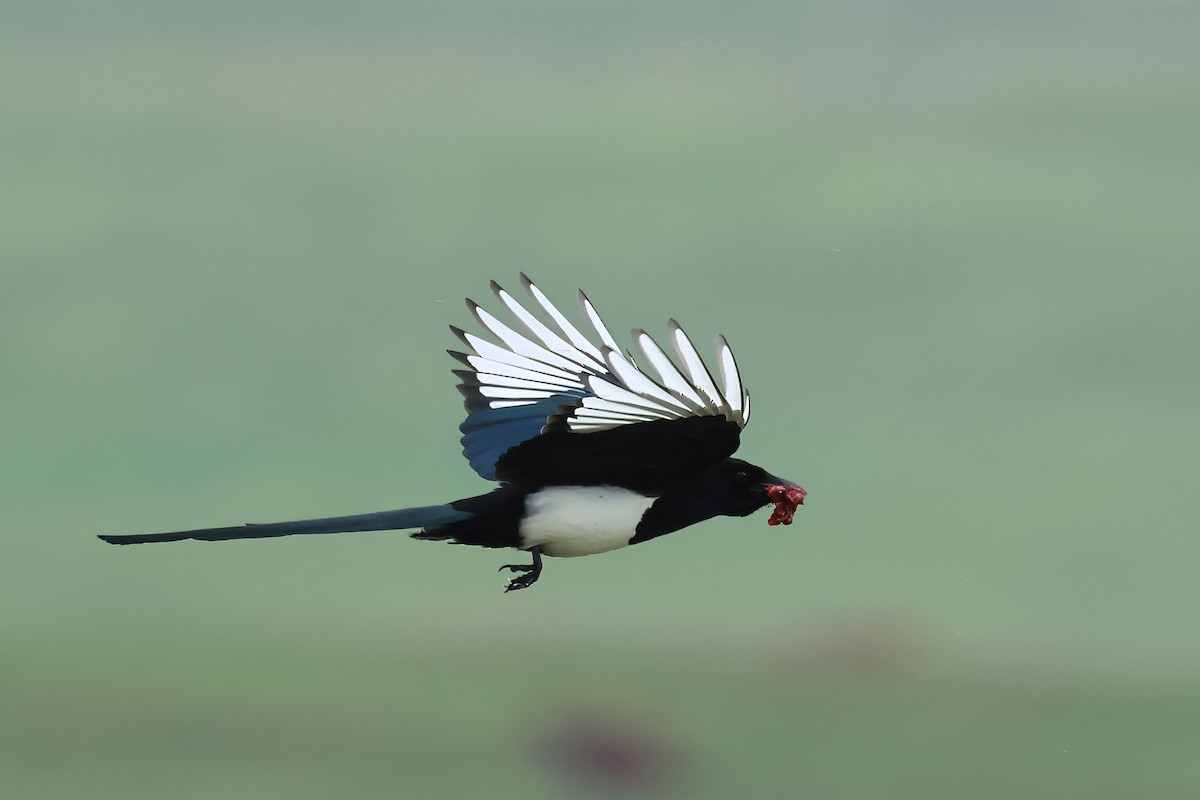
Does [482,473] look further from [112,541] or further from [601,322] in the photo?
[112,541]

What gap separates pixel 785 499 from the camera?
11.3ft

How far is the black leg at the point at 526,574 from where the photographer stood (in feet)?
11.3

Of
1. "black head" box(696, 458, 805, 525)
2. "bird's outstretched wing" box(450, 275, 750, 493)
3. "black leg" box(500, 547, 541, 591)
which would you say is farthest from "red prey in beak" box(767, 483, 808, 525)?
"black leg" box(500, 547, 541, 591)

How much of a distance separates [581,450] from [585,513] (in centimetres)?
17

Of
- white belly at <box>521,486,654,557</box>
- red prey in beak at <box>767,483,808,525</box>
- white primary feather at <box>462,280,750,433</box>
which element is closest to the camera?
white primary feather at <box>462,280,750,433</box>

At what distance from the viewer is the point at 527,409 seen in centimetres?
347

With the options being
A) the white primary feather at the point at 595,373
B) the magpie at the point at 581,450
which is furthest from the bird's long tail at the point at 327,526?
the white primary feather at the point at 595,373

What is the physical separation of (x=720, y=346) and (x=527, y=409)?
55 cm

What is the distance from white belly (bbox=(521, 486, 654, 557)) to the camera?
11.0 ft

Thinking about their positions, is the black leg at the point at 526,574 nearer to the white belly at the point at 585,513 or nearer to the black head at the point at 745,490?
the white belly at the point at 585,513

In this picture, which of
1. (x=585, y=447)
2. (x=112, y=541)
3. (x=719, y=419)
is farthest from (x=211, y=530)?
(x=719, y=419)

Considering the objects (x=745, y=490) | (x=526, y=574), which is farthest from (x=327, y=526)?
(x=745, y=490)

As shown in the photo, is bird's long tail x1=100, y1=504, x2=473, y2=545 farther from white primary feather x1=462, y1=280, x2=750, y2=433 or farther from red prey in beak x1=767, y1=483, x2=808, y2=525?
red prey in beak x1=767, y1=483, x2=808, y2=525

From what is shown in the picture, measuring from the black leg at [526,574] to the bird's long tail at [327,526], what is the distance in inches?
6.9
